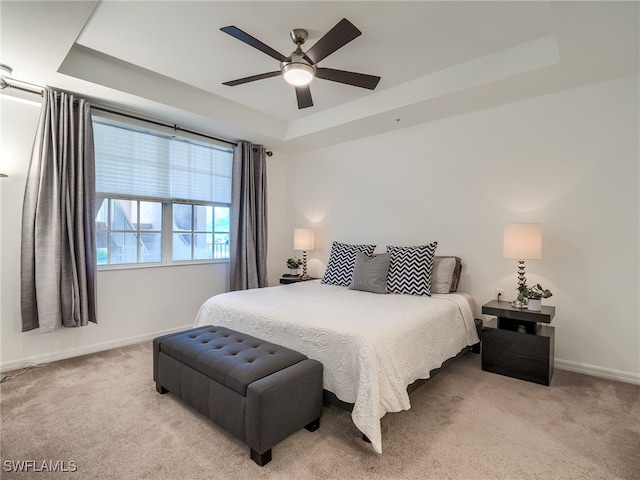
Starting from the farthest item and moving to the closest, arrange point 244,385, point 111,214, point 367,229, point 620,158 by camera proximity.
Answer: point 367,229 → point 111,214 → point 620,158 → point 244,385

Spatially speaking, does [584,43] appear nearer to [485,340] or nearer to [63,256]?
[485,340]

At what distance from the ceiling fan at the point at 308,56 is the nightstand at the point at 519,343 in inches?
90.8

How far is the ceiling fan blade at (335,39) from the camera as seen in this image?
1962 millimetres

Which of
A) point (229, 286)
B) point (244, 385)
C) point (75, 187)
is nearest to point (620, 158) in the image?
point (244, 385)

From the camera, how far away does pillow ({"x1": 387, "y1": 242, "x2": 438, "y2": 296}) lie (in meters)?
3.29

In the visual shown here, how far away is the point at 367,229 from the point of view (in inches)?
176

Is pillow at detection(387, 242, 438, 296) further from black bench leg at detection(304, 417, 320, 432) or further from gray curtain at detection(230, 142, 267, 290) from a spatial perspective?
gray curtain at detection(230, 142, 267, 290)

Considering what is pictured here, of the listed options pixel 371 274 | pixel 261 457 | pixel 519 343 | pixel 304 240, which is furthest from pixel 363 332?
pixel 304 240

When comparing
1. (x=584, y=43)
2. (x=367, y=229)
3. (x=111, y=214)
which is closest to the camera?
(x=584, y=43)

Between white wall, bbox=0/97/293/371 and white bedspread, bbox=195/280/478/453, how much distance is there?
1245 millimetres

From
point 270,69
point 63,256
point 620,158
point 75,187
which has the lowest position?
point 63,256

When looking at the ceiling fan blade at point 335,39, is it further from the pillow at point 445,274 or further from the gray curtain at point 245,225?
the gray curtain at point 245,225

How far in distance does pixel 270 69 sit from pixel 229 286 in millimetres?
2834

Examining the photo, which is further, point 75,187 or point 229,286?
point 229,286
